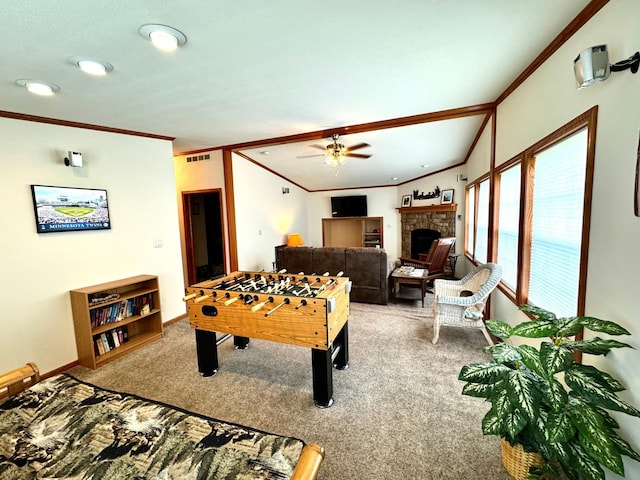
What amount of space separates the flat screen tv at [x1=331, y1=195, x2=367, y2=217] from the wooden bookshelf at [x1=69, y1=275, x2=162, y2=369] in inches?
216

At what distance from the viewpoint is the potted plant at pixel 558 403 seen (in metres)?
1.09

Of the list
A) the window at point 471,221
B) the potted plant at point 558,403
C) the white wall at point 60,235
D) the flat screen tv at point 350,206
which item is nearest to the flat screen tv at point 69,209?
the white wall at point 60,235

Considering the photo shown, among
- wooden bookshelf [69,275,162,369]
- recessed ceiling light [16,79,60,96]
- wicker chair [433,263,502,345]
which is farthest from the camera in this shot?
wicker chair [433,263,502,345]

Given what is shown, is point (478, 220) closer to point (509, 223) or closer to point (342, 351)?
point (509, 223)

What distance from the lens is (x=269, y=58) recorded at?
6.43ft

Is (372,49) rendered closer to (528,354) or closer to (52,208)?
(528,354)

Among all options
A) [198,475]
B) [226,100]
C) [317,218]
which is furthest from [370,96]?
[317,218]

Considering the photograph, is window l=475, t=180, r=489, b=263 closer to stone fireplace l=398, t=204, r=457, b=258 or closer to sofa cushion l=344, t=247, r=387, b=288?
stone fireplace l=398, t=204, r=457, b=258

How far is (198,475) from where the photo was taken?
109 cm

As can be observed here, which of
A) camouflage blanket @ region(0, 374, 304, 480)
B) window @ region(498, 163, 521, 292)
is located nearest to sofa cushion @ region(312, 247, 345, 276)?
window @ region(498, 163, 521, 292)

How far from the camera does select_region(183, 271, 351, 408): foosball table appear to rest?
204 centimetres

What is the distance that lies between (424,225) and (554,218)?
5.02 m

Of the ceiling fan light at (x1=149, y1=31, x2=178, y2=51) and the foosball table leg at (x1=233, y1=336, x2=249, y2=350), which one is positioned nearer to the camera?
the ceiling fan light at (x1=149, y1=31, x2=178, y2=51)

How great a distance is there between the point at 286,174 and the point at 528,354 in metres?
5.99
